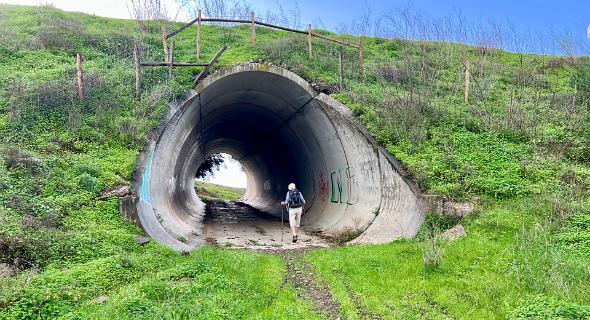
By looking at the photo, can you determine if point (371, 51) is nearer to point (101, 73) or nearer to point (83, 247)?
point (101, 73)

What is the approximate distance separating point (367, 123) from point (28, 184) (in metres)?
9.30

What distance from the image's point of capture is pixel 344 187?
16.9 m

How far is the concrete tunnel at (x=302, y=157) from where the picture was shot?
1284 cm

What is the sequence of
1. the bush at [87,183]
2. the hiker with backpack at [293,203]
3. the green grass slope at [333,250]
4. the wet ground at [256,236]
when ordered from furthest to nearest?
the hiker with backpack at [293,203] → the wet ground at [256,236] → the bush at [87,183] → the green grass slope at [333,250]

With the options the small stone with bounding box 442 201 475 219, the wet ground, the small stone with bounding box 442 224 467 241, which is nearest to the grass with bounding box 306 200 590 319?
the small stone with bounding box 442 224 467 241

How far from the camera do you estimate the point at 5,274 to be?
7.15 m

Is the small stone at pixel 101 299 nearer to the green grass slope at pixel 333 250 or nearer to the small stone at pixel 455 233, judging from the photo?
the green grass slope at pixel 333 250

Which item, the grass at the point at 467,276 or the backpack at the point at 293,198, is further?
the backpack at the point at 293,198

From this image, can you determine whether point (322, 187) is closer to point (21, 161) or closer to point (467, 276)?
point (21, 161)

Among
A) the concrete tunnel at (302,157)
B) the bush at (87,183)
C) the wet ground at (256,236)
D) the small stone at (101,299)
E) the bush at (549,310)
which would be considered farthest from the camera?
the wet ground at (256,236)

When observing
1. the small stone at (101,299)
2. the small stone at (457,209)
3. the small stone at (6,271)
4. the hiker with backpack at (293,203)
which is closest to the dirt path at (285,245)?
the hiker with backpack at (293,203)

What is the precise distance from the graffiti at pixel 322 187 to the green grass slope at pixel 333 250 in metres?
4.06

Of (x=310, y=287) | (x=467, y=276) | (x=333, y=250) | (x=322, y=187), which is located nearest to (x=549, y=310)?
(x=467, y=276)

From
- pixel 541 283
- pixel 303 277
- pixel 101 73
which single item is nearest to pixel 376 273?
pixel 303 277
